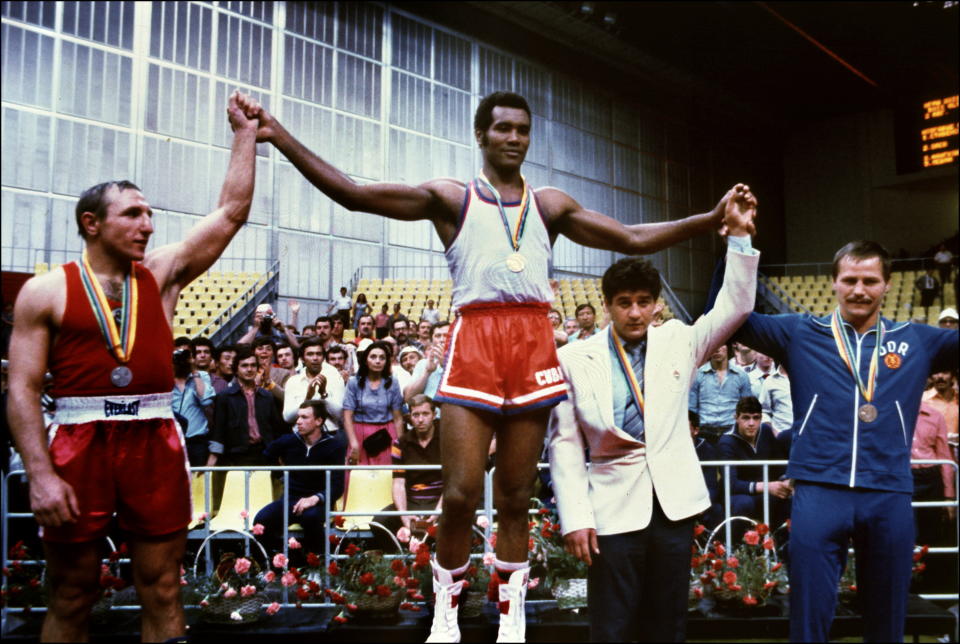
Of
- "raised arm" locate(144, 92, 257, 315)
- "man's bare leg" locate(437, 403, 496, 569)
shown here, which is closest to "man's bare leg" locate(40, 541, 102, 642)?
"raised arm" locate(144, 92, 257, 315)

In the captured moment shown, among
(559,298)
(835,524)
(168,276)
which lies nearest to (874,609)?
(835,524)

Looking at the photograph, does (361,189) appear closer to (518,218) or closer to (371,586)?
(518,218)

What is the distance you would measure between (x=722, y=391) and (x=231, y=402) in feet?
12.7

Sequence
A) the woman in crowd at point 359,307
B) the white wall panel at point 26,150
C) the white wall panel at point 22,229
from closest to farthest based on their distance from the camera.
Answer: the white wall panel at point 26,150
the white wall panel at point 22,229
the woman in crowd at point 359,307

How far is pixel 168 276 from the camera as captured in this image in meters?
3.01

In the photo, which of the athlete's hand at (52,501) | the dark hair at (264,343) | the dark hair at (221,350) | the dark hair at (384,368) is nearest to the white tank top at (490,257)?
the athlete's hand at (52,501)

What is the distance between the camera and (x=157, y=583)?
273cm

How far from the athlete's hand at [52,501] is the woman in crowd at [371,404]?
3.61 meters

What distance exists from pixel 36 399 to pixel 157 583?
72 cm

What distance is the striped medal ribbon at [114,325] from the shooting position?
2.73 metres

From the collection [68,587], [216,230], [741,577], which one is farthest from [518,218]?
[741,577]

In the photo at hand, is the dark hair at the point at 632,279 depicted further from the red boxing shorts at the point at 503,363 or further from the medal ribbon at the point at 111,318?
the medal ribbon at the point at 111,318

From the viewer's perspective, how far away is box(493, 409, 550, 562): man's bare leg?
305 centimetres

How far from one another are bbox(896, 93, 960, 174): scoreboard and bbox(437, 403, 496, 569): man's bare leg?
18610 mm
